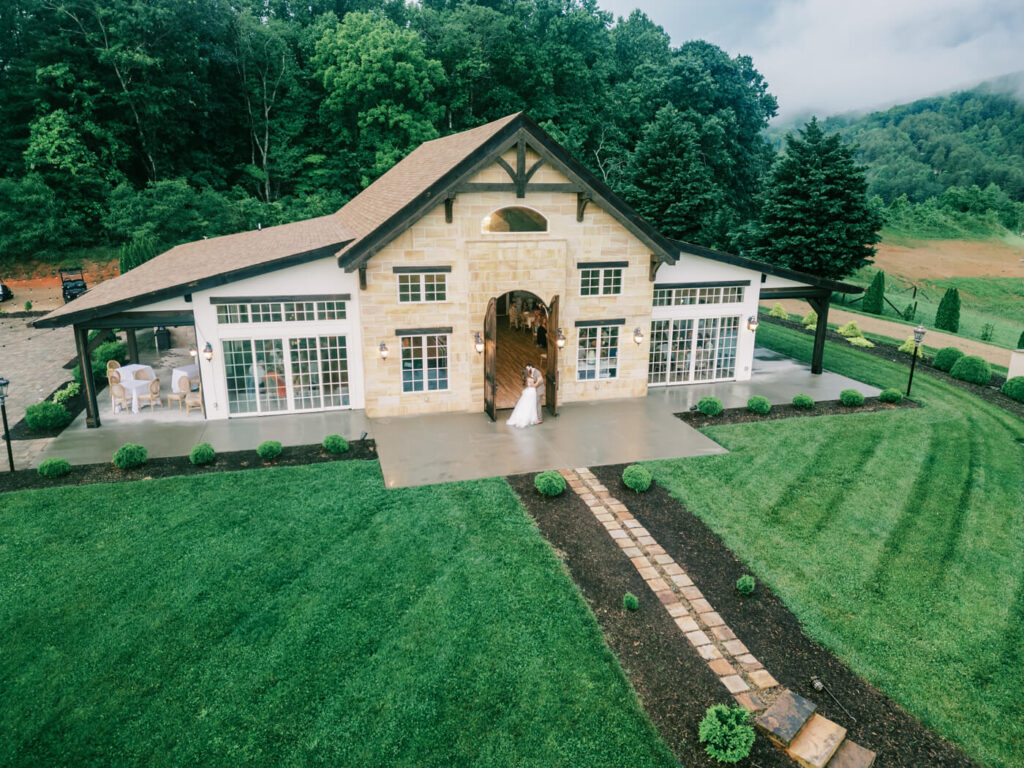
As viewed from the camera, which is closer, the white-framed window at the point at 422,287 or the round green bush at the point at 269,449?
the round green bush at the point at 269,449

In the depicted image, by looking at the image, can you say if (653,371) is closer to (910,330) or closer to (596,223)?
(596,223)

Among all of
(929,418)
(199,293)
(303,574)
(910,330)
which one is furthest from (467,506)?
(910,330)

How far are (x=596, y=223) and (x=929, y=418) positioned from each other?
11.7 meters

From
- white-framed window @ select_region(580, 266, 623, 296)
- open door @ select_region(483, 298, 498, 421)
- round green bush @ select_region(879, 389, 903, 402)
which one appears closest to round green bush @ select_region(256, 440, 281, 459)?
open door @ select_region(483, 298, 498, 421)

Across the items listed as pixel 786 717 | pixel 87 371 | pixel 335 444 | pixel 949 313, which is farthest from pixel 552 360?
pixel 949 313

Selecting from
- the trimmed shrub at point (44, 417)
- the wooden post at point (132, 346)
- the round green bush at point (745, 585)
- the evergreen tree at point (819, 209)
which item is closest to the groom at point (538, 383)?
the round green bush at point (745, 585)

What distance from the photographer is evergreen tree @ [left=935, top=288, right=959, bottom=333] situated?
33.5 metres

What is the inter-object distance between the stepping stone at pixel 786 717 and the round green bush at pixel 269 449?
11947 millimetres

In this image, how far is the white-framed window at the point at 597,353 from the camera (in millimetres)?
20562

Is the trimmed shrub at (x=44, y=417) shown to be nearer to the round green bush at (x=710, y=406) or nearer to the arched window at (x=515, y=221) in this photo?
the arched window at (x=515, y=221)

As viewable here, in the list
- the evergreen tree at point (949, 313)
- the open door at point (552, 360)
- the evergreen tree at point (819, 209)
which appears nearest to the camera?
the open door at point (552, 360)

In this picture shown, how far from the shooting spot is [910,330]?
31.9 meters

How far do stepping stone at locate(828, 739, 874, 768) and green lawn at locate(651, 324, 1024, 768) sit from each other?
4.07 ft

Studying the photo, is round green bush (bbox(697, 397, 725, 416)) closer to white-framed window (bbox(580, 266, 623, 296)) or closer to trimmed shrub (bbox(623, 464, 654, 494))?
white-framed window (bbox(580, 266, 623, 296))
